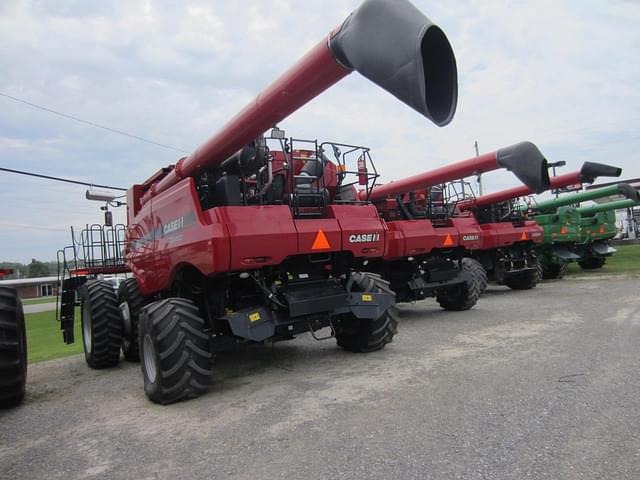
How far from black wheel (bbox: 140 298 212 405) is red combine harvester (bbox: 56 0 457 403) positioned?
0.01 metres

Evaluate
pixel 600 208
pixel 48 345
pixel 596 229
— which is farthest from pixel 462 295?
pixel 600 208

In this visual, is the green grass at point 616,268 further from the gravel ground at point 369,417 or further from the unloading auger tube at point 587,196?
the gravel ground at point 369,417

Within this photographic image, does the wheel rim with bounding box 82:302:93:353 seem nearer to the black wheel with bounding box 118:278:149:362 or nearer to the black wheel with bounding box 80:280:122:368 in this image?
the black wheel with bounding box 80:280:122:368

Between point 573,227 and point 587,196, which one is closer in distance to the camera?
point 587,196

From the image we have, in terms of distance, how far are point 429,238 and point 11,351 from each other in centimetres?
690

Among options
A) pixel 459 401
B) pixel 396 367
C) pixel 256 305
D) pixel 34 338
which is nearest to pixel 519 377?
pixel 459 401

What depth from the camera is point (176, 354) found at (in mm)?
4922

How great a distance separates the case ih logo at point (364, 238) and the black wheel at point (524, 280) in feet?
28.8

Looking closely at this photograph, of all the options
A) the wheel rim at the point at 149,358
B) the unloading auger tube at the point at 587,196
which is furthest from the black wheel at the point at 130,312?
the unloading auger tube at the point at 587,196

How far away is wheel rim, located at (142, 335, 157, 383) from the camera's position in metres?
5.14

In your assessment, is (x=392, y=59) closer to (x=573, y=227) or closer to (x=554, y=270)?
(x=573, y=227)

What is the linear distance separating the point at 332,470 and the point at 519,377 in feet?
8.10

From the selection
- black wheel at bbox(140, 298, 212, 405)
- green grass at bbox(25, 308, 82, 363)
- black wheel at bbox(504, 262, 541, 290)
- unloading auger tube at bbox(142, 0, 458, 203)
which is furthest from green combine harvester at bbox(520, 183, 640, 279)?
green grass at bbox(25, 308, 82, 363)

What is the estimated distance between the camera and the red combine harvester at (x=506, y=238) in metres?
12.5
